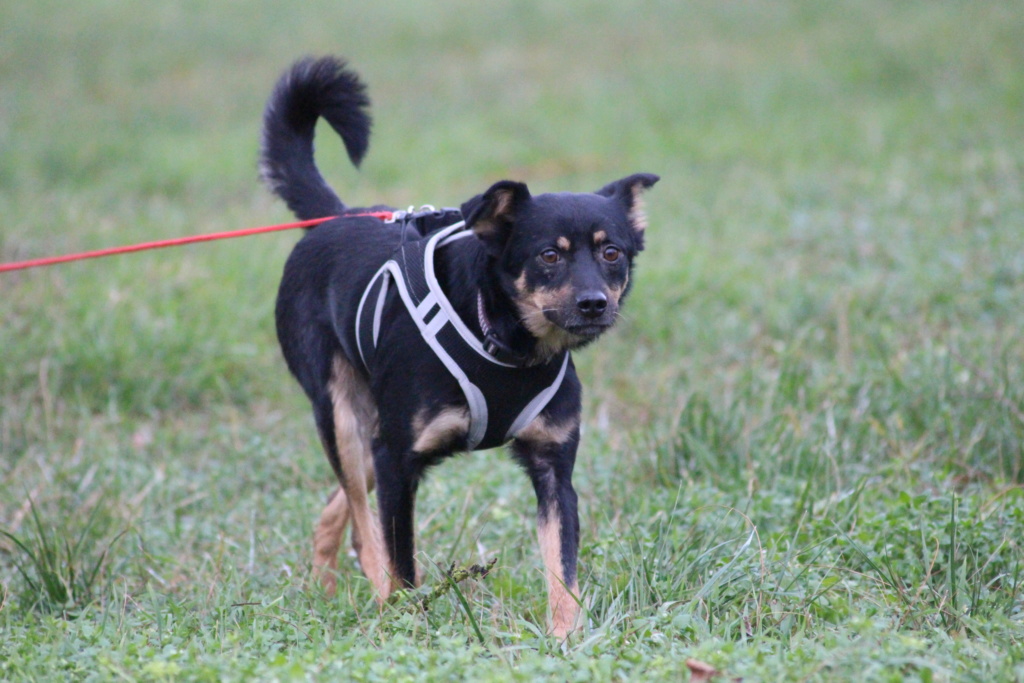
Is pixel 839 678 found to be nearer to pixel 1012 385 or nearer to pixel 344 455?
pixel 344 455

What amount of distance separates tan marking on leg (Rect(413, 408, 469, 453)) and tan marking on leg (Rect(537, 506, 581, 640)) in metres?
0.42

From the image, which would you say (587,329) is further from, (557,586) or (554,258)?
(557,586)

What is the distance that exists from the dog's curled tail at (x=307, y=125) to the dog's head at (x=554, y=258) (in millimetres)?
1288

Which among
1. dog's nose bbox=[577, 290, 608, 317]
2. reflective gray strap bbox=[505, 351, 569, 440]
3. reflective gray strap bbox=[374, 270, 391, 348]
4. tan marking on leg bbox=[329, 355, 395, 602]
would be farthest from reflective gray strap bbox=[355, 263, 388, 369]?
dog's nose bbox=[577, 290, 608, 317]

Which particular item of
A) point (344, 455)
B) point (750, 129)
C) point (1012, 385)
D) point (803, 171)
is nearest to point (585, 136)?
point (750, 129)

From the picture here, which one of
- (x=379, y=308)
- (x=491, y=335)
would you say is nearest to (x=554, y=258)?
(x=491, y=335)

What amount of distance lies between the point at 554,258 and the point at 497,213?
0.25 meters

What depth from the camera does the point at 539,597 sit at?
3.62m

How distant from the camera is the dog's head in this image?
350cm

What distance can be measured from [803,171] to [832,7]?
33.3 feet

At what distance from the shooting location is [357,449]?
14.0 ft

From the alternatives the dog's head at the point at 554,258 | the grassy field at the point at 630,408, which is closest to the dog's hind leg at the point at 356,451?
the grassy field at the point at 630,408

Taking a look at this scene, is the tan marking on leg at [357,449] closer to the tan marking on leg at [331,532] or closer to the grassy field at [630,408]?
the tan marking on leg at [331,532]

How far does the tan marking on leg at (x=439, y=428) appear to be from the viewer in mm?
3598
